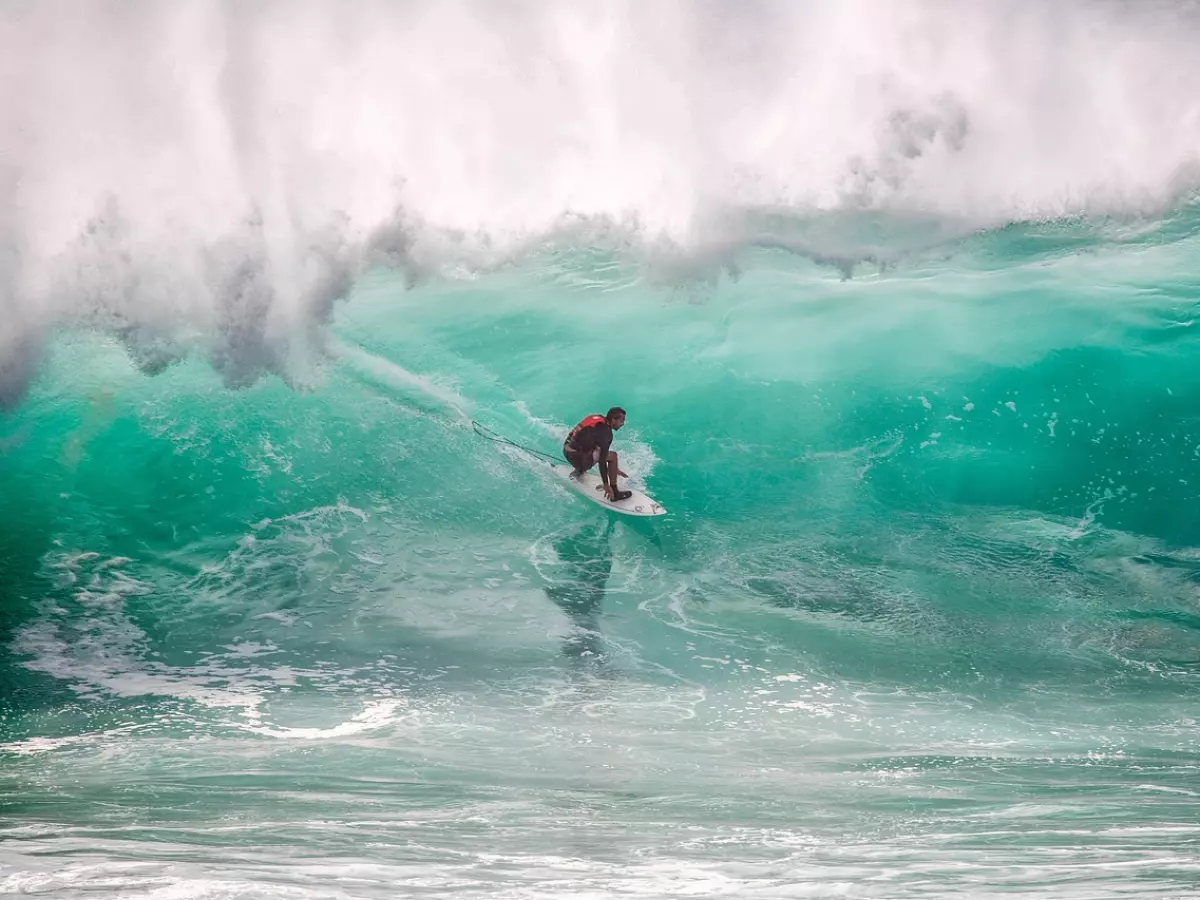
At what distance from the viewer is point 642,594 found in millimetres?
6816

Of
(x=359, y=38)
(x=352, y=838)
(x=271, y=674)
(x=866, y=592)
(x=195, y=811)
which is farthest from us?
(x=359, y=38)

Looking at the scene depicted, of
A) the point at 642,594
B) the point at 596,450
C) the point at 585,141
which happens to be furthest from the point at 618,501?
the point at 585,141

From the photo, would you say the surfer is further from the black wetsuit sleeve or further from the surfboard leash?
the surfboard leash

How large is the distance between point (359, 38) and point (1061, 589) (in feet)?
21.5

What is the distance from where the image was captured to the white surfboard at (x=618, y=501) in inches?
293

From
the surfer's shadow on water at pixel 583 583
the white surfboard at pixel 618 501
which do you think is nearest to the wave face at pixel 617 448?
the surfer's shadow on water at pixel 583 583

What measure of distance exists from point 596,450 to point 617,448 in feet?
1.83

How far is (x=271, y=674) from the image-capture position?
600 cm

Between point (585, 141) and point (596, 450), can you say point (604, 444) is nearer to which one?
point (596, 450)

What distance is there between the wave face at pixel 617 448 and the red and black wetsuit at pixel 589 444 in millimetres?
322

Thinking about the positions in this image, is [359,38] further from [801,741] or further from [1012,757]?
[1012,757]

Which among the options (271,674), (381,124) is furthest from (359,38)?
(271,674)

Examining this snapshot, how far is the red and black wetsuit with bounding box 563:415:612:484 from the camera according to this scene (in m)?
7.38

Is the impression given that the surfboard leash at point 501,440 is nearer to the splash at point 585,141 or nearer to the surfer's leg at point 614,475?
the surfer's leg at point 614,475
